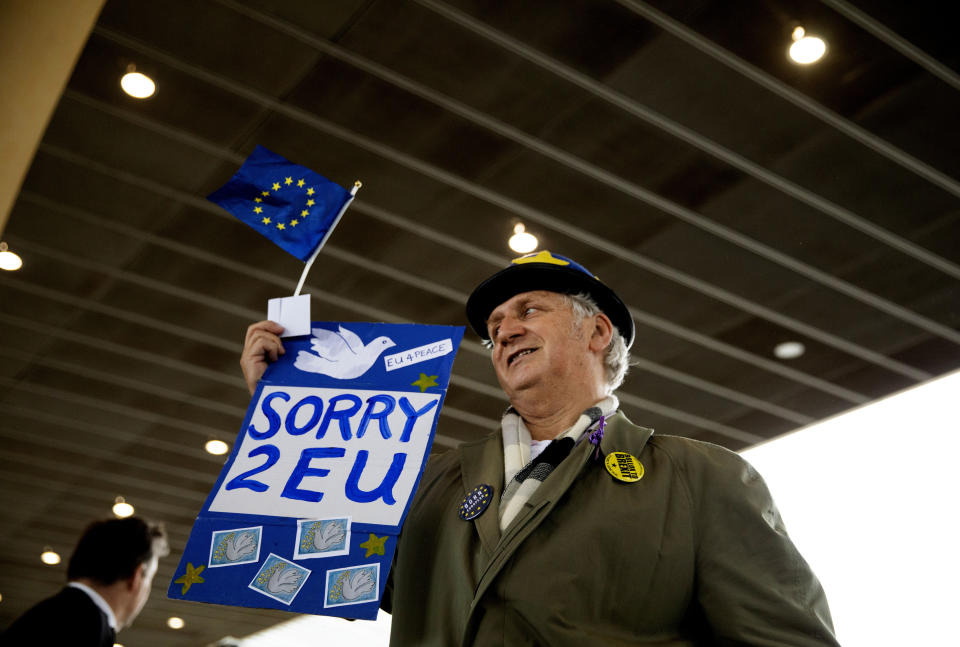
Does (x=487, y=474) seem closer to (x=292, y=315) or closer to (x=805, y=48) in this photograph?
(x=292, y=315)

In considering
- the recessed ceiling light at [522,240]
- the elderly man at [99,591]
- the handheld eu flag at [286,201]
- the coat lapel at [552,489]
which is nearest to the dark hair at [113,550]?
the elderly man at [99,591]

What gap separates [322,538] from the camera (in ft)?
7.12

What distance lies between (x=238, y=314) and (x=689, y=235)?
5229 millimetres

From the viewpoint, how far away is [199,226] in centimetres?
967

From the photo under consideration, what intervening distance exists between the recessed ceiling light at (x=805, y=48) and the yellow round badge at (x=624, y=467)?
19.8ft

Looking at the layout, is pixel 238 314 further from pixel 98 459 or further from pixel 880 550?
pixel 880 550

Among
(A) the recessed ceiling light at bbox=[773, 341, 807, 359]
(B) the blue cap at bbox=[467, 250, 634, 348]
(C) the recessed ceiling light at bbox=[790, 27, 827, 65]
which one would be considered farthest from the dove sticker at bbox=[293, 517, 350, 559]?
(A) the recessed ceiling light at bbox=[773, 341, 807, 359]

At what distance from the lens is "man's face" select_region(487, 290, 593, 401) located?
8.21ft

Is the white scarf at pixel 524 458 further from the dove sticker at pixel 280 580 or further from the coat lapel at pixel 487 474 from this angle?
the dove sticker at pixel 280 580

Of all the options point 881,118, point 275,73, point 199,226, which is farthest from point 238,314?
point 881,118

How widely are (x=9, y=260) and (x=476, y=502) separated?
965cm

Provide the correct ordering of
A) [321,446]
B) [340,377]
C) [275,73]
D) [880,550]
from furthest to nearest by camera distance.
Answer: [880,550]
[275,73]
[340,377]
[321,446]

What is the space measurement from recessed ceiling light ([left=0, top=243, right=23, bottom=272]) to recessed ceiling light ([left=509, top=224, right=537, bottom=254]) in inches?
208

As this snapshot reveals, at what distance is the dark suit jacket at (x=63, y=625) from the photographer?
9.57 feet
